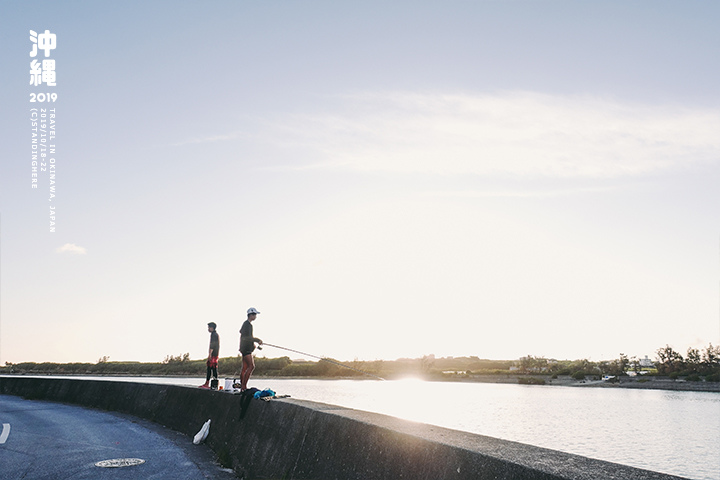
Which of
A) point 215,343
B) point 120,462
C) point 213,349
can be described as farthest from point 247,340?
point 213,349

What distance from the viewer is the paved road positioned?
8.29m

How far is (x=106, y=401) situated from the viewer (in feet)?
62.2

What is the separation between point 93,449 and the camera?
1042 cm

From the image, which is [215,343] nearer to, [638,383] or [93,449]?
[93,449]

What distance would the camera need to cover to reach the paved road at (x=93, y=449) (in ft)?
27.2

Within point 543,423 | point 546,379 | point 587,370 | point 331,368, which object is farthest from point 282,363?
point 543,423

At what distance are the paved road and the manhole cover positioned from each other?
0.13m

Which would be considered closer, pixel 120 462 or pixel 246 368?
pixel 120 462

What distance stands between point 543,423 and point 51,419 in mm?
42286

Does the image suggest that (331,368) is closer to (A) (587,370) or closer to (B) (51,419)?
(A) (587,370)

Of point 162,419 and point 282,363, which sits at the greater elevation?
point 162,419

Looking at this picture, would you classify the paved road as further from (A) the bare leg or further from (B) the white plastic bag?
(A) the bare leg

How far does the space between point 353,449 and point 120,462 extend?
514 centimetres

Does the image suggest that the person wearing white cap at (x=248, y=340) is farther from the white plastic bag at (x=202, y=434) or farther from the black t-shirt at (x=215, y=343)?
the black t-shirt at (x=215, y=343)
